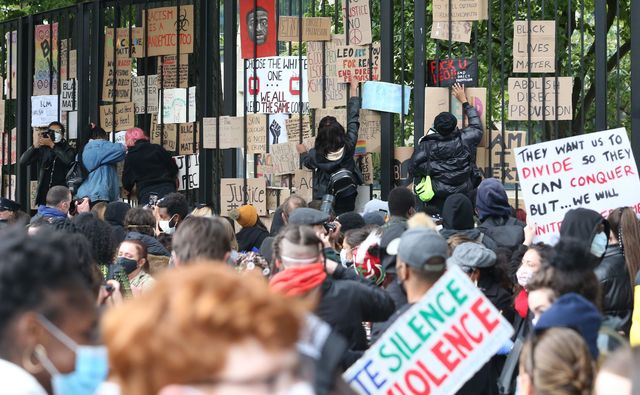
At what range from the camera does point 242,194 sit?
11641mm

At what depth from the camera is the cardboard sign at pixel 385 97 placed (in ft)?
35.4

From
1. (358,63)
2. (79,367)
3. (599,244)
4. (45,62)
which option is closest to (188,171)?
(358,63)

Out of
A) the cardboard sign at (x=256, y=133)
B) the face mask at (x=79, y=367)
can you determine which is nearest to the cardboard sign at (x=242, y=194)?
the cardboard sign at (x=256, y=133)

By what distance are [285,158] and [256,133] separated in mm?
419

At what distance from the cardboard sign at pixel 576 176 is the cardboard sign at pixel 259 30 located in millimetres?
3866

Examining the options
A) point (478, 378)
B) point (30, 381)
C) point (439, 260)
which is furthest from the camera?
point (478, 378)

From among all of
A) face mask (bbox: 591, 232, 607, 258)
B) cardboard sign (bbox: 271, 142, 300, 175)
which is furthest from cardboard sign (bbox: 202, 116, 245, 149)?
face mask (bbox: 591, 232, 607, 258)

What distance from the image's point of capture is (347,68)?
11.0 metres

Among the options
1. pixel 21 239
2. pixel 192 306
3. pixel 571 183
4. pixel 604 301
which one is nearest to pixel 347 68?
pixel 571 183

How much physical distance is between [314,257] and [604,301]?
2.13 metres

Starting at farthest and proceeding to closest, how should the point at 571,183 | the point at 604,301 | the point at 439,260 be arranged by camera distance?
the point at 571,183 → the point at 604,301 → the point at 439,260

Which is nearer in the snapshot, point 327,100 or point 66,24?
point 327,100

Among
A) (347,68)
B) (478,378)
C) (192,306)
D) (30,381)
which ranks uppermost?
(347,68)

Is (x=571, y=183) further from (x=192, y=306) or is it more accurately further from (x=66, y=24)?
(x=66, y=24)
